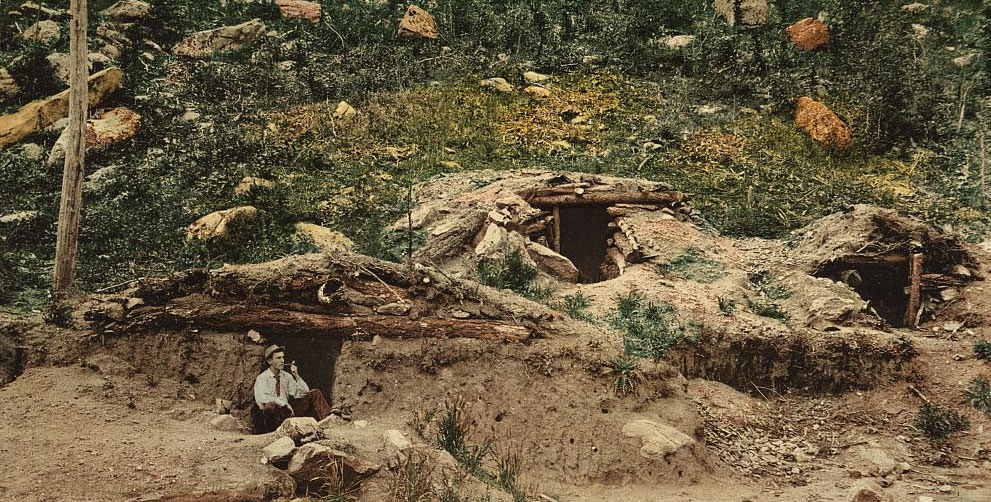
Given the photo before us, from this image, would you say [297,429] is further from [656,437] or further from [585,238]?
[585,238]

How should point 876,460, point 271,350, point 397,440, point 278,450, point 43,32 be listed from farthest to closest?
point 43,32 → point 876,460 → point 271,350 → point 397,440 → point 278,450

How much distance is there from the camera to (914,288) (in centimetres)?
954

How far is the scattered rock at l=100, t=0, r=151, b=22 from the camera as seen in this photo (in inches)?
538

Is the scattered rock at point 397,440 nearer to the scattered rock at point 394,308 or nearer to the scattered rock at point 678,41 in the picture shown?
the scattered rock at point 394,308

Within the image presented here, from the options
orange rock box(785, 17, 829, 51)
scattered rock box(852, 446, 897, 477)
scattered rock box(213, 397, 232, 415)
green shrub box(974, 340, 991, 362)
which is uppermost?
orange rock box(785, 17, 829, 51)

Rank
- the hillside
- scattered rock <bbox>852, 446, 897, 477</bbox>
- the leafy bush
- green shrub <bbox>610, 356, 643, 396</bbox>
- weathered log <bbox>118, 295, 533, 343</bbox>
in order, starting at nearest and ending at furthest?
the hillside, weathered log <bbox>118, 295, 533, 343</bbox>, scattered rock <bbox>852, 446, 897, 477</bbox>, green shrub <bbox>610, 356, 643, 396</bbox>, the leafy bush

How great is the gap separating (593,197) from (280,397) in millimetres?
6772

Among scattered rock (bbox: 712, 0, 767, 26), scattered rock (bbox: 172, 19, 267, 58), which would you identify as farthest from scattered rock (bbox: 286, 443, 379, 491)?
scattered rock (bbox: 712, 0, 767, 26)

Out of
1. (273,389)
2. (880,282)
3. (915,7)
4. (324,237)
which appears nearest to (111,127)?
(324,237)

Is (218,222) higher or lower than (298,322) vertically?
higher

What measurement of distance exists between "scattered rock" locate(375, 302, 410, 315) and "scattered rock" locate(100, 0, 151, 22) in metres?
10.8

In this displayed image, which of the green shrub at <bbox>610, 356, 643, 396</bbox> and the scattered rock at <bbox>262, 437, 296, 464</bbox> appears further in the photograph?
the green shrub at <bbox>610, 356, 643, 396</bbox>

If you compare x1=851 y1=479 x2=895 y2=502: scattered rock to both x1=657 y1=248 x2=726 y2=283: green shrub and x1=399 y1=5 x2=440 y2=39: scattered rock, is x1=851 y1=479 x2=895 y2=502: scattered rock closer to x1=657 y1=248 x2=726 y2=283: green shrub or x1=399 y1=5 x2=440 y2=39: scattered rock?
x1=657 y1=248 x2=726 y2=283: green shrub

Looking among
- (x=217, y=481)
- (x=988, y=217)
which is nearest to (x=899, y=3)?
(x=988, y=217)
